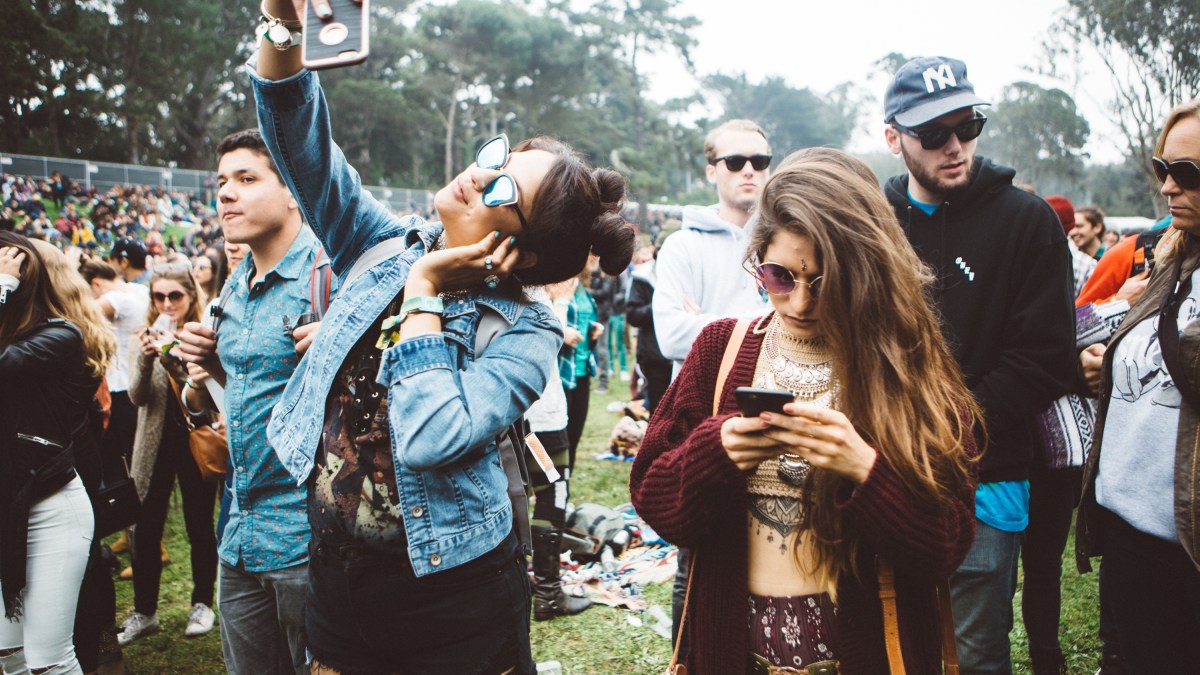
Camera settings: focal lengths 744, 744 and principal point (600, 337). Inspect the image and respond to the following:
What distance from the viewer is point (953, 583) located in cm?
265

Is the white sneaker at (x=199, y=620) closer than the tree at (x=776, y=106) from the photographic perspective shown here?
Yes

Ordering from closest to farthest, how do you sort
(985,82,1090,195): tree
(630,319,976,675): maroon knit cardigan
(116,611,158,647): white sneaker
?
(630,319,976,675): maroon knit cardigan, (116,611,158,647): white sneaker, (985,82,1090,195): tree

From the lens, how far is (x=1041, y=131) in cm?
5156

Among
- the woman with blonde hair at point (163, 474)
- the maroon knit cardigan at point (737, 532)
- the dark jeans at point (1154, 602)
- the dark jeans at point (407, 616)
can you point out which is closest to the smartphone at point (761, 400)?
the maroon knit cardigan at point (737, 532)

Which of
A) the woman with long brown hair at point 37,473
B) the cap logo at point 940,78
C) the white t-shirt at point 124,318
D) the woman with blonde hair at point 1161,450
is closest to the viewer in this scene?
the woman with blonde hair at point 1161,450

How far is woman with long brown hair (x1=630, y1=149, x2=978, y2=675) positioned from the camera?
1626mm

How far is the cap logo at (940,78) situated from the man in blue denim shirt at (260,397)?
2.29m

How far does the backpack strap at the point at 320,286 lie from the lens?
2529mm

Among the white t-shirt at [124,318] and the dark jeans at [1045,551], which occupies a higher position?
A: the white t-shirt at [124,318]

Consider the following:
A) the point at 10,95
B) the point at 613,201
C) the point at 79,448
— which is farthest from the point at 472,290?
the point at 10,95

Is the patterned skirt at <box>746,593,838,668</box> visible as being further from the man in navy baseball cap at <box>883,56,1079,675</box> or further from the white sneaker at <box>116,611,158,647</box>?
the white sneaker at <box>116,611,158,647</box>

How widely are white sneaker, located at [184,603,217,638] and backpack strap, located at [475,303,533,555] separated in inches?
142

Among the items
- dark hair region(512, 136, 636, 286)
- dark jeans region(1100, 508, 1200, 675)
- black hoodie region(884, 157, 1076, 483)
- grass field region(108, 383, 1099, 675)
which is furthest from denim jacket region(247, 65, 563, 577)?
grass field region(108, 383, 1099, 675)

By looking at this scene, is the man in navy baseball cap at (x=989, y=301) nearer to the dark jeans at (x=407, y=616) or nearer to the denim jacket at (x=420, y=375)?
the denim jacket at (x=420, y=375)
